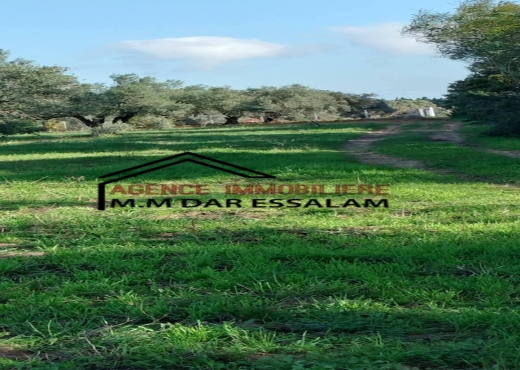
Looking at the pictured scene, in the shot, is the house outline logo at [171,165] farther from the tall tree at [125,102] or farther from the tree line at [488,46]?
the tall tree at [125,102]

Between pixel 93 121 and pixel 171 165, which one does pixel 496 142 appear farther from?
pixel 93 121

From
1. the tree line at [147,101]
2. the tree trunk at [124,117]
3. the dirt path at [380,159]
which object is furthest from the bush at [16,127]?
the tree trunk at [124,117]

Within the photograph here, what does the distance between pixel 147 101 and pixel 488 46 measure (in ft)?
69.0

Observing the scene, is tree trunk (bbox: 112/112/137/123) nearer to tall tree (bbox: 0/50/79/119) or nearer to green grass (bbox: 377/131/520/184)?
tall tree (bbox: 0/50/79/119)

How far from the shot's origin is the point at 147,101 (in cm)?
3412

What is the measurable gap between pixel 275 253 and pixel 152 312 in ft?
5.10

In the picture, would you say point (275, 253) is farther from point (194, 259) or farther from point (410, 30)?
point (410, 30)

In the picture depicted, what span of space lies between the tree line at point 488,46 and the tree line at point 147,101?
11875 millimetres

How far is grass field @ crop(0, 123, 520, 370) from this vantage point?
9.95 ft

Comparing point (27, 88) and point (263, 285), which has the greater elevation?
point (27, 88)

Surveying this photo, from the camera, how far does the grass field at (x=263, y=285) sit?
303 cm

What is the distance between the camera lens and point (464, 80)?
24.8 meters

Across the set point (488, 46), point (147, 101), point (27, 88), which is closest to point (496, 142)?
point (488, 46)

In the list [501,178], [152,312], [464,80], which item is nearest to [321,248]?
[152,312]
